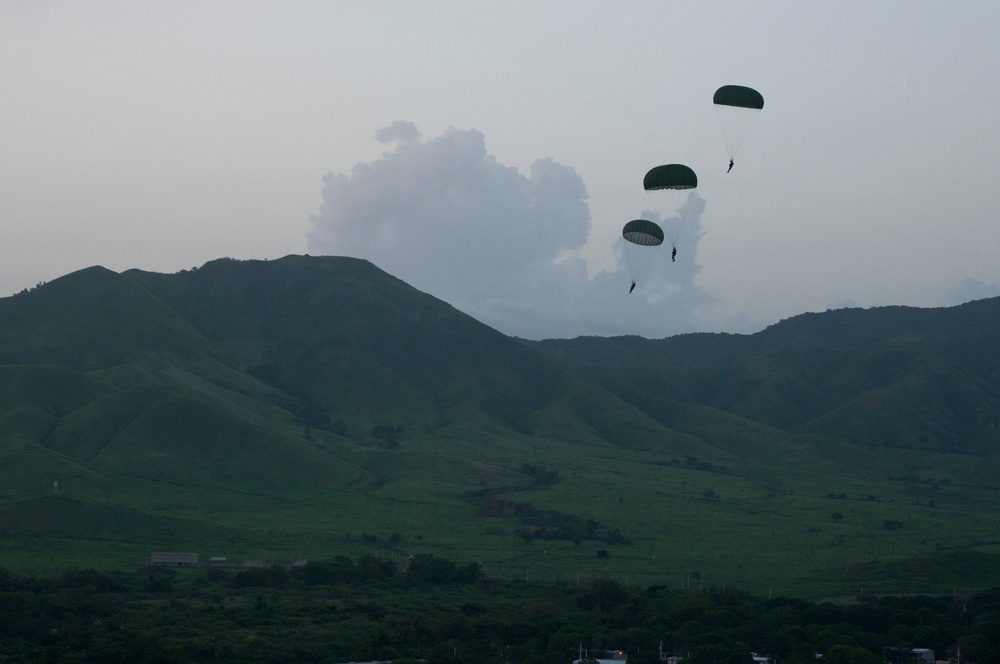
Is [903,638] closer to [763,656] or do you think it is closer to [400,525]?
[763,656]

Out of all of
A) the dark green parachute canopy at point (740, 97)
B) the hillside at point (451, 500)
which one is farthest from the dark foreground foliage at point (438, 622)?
the dark green parachute canopy at point (740, 97)

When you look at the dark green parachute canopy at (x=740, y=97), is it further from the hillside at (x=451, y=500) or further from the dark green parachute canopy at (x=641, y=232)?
the hillside at (x=451, y=500)

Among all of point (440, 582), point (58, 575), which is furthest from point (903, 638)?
point (58, 575)

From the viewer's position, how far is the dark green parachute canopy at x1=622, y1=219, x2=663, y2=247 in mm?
80625

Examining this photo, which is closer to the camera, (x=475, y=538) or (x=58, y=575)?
(x=58, y=575)

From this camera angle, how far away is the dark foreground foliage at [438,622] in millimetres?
66562

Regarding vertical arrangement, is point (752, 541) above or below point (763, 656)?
above

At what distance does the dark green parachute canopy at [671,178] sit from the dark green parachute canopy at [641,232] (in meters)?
4.55

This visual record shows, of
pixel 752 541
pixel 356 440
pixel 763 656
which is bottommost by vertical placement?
pixel 763 656

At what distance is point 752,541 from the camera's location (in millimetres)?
124125

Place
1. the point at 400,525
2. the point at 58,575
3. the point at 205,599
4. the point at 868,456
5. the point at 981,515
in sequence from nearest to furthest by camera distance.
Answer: the point at 205,599
the point at 58,575
the point at 400,525
the point at 981,515
the point at 868,456

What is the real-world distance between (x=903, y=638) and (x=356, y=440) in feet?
448

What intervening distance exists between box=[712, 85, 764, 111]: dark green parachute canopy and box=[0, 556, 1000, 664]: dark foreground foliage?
31147mm

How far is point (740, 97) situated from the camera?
254 feet
